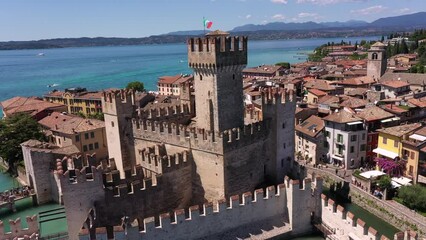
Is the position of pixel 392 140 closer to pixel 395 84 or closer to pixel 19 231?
pixel 395 84

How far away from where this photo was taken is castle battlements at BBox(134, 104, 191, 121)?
27356 mm

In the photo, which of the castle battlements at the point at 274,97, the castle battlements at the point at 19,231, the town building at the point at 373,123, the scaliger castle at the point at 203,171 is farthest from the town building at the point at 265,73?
the castle battlements at the point at 19,231

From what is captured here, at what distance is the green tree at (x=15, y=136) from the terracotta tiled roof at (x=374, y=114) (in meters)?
35.3

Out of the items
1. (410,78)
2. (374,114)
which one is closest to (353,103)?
(374,114)

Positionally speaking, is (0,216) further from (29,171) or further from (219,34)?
(219,34)

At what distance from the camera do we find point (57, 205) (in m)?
32.7

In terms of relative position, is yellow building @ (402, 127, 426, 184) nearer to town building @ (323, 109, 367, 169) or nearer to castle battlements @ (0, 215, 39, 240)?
town building @ (323, 109, 367, 169)

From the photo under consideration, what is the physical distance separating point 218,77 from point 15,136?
92.7 feet

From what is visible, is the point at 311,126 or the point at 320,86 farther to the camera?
the point at 320,86

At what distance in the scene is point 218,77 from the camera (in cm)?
2330

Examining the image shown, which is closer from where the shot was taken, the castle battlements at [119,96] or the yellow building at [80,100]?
the castle battlements at [119,96]

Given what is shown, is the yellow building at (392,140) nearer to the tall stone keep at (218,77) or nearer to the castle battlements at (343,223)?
the castle battlements at (343,223)

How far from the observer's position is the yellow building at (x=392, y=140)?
118 feet

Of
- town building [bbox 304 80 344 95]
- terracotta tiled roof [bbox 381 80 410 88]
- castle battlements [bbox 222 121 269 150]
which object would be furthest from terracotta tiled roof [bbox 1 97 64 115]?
terracotta tiled roof [bbox 381 80 410 88]
